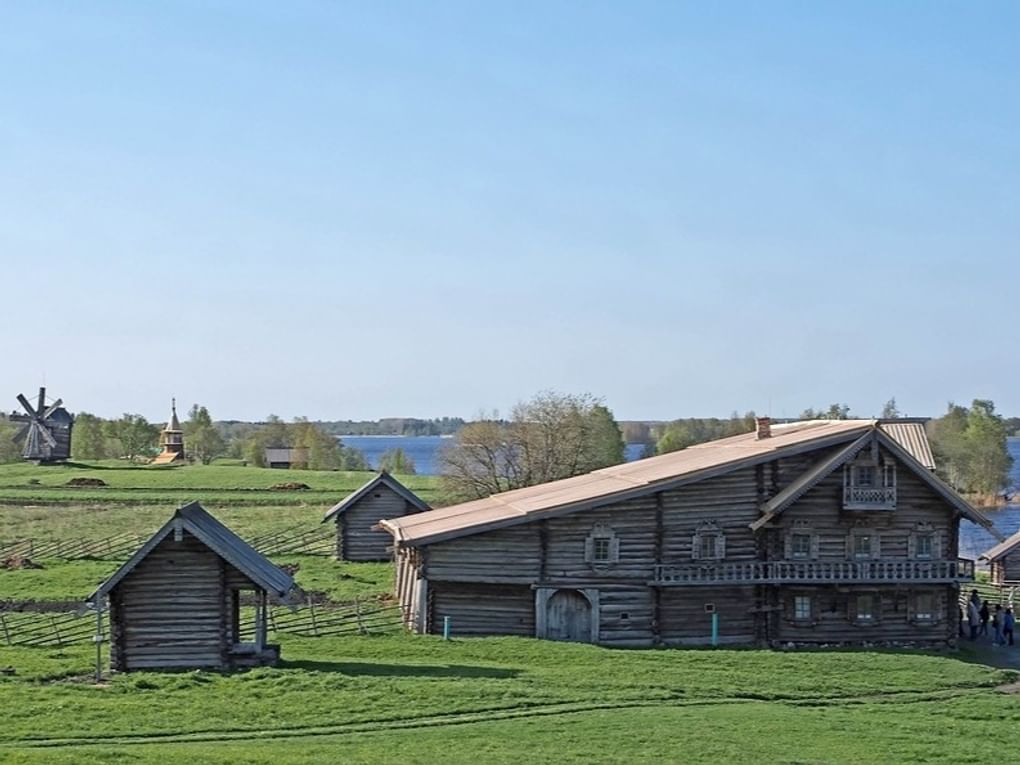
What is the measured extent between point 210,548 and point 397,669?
A: 223 inches

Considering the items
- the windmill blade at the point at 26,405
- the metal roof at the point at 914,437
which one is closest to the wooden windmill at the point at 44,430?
the windmill blade at the point at 26,405

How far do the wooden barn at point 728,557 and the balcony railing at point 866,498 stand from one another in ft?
0.14

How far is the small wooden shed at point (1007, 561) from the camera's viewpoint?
5950 centimetres

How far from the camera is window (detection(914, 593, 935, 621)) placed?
43938 mm

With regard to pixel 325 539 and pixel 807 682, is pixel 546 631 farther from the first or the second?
pixel 325 539

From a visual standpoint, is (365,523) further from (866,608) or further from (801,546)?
(866,608)

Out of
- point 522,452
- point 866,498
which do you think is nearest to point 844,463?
point 866,498

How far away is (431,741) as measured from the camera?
25.3m

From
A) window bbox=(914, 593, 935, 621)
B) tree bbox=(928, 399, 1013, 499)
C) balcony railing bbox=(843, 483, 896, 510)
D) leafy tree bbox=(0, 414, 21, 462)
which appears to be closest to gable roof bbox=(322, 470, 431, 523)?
balcony railing bbox=(843, 483, 896, 510)

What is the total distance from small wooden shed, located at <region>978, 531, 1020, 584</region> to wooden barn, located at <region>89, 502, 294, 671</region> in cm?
3930

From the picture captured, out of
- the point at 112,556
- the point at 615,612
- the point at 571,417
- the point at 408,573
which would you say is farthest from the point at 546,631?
the point at 571,417

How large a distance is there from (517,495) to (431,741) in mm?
26543

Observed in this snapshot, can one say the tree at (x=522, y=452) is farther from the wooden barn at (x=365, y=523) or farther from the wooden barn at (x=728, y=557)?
the wooden barn at (x=728, y=557)

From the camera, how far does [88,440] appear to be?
17538 centimetres
